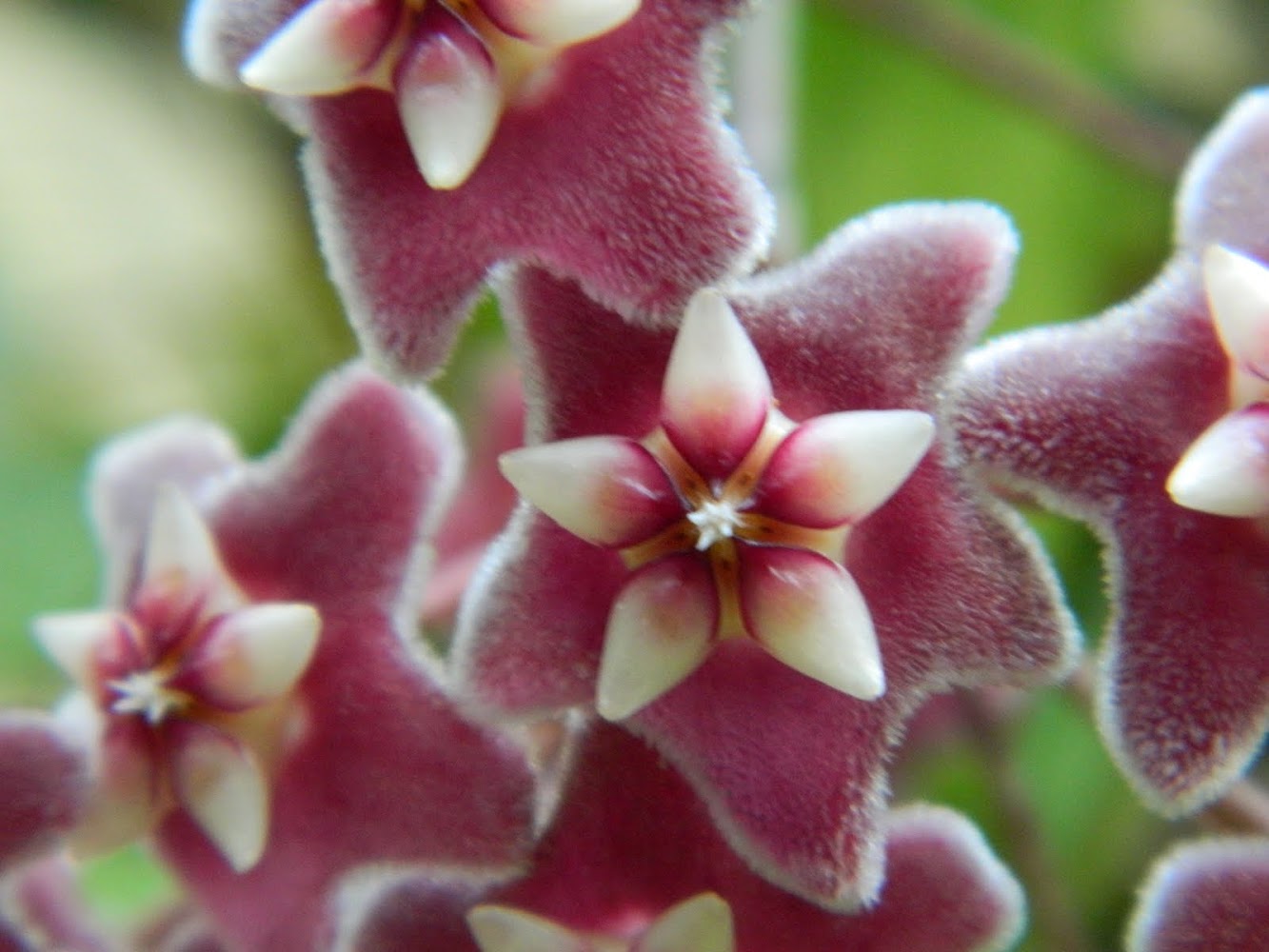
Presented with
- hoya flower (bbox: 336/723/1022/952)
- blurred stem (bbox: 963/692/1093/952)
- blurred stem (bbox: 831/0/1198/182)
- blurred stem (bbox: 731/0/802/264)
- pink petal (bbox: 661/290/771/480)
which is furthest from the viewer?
blurred stem (bbox: 831/0/1198/182)

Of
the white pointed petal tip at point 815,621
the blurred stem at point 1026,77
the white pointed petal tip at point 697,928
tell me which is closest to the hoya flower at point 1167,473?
the white pointed petal tip at point 815,621

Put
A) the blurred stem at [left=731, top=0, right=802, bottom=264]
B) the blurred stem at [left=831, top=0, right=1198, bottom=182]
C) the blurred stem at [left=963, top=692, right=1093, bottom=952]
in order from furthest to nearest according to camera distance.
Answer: the blurred stem at [left=831, top=0, right=1198, bottom=182] → the blurred stem at [left=731, top=0, right=802, bottom=264] → the blurred stem at [left=963, top=692, right=1093, bottom=952]

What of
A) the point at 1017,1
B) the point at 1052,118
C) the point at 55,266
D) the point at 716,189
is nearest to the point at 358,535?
the point at 716,189

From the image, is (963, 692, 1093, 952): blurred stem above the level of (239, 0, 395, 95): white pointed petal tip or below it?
below

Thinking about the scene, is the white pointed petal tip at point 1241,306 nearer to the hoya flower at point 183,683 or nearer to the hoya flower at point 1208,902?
the hoya flower at point 1208,902

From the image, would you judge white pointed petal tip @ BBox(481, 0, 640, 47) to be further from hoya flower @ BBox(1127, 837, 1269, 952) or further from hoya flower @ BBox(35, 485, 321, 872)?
hoya flower @ BBox(1127, 837, 1269, 952)

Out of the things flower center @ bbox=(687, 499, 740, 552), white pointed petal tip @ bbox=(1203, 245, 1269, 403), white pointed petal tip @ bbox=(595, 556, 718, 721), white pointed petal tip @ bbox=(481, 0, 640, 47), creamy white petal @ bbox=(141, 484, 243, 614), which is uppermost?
white pointed petal tip @ bbox=(481, 0, 640, 47)

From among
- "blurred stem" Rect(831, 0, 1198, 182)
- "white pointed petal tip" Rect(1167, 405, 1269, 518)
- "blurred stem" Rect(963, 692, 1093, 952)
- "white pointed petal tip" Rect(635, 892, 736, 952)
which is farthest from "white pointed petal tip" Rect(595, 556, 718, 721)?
"blurred stem" Rect(831, 0, 1198, 182)

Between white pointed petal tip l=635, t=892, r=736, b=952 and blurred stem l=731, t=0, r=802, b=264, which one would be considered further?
blurred stem l=731, t=0, r=802, b=264
